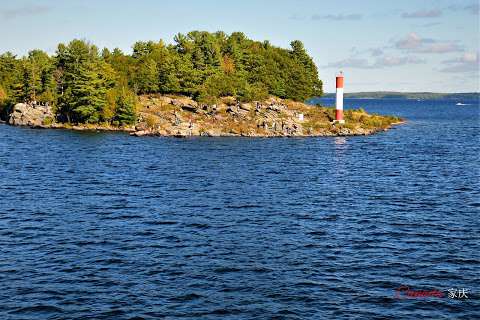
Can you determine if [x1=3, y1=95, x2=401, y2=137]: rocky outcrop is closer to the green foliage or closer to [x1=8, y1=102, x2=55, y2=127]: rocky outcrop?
[x1=8, y1=102, x2=55, y2=127]: rocky outcrop

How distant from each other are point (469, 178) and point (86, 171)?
2210 inches

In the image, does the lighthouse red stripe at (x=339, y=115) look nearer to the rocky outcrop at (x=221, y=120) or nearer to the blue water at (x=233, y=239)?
the rocky outcrop at (x=221, y=120)

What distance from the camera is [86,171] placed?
77062 mm

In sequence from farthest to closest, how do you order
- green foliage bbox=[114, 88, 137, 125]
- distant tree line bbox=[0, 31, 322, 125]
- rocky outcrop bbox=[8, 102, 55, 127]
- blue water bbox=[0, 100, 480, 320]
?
1. rocky outcrop bbox=[8, 102, 55, 127]
2. distant tree line bbox=[0, 31, 322, 125]
3. green foliage bbox=[114, 88, 137, 125]
4. blue water bbox=[0, 100, 480, 320]

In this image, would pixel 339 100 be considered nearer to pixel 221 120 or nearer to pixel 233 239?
pixel 221 120

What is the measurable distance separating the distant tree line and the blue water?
61.6 m

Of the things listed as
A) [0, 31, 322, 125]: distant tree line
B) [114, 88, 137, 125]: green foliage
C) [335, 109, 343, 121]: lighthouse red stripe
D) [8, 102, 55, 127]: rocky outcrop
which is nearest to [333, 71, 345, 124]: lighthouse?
[335, 109, 343, 121]: lighthouse red stripe

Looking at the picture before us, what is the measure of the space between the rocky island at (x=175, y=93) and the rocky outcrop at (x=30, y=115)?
31 centimetres

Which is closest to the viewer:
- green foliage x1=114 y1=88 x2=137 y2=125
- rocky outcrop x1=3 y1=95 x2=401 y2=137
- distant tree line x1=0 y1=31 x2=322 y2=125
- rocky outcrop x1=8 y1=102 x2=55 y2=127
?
rocky outcrop x1=3 y1=95 x2=401 y2=137

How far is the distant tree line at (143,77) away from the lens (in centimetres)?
14725

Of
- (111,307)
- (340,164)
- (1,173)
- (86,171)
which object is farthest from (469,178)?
(1,173)

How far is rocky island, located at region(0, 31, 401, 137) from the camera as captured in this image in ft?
470

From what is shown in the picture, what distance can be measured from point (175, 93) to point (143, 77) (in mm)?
11826

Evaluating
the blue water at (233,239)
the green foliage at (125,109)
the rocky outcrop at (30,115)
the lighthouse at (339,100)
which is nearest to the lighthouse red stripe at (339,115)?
the lighthouse at (339,100)
